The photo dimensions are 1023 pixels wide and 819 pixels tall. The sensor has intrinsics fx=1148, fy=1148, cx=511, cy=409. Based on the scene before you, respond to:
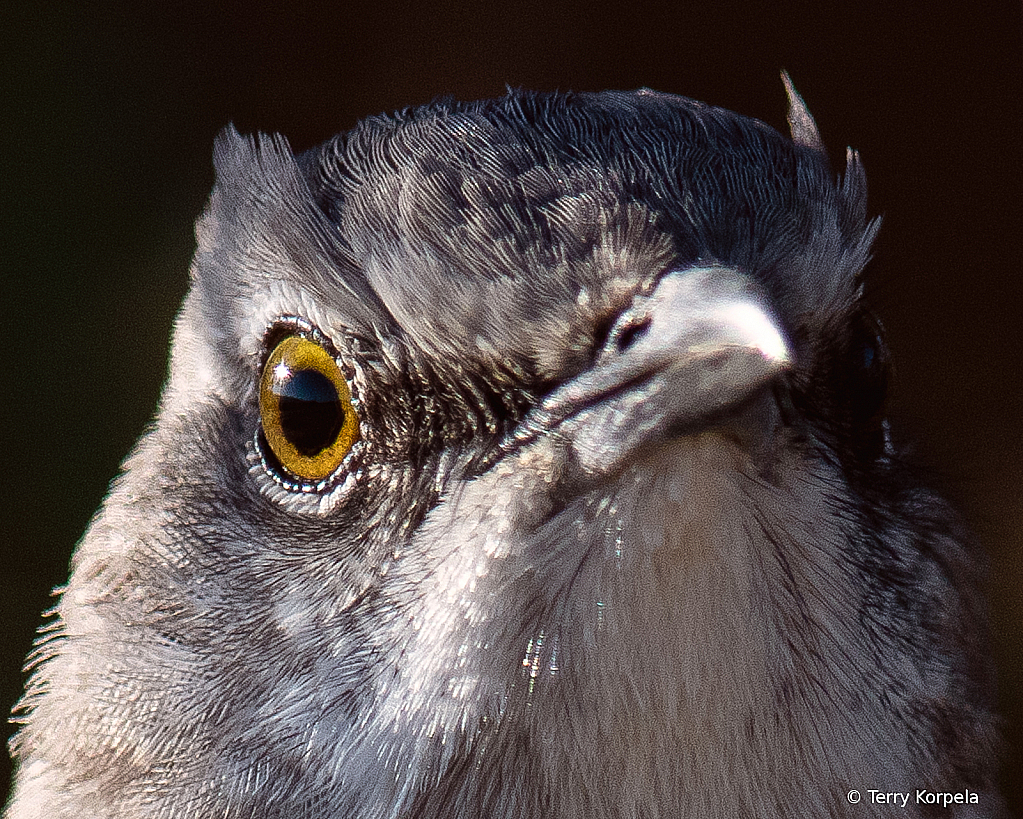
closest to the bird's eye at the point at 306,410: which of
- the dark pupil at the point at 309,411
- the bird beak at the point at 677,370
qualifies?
the dark pupil at the point at 309,411

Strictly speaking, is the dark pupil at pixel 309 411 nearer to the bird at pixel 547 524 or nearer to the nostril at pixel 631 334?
the bird at pixel 547 524

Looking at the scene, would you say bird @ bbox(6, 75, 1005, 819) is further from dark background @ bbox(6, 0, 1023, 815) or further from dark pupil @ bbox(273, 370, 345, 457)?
dark background @ bbox(6, 0, 1023, 815)

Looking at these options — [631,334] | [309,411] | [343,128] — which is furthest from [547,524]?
[343,128]

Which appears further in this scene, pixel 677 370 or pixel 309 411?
pixel 309 411

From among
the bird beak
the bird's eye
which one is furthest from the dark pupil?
the bird beak

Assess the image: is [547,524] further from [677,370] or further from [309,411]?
[309,411]

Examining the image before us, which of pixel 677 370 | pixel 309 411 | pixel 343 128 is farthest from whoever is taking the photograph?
pixel 343 128

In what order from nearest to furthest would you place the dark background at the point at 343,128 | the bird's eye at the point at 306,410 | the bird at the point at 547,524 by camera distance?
the bird at the point at 547,524, the bird's eye at the point at 306,410, the dark background at the point at 343,128
